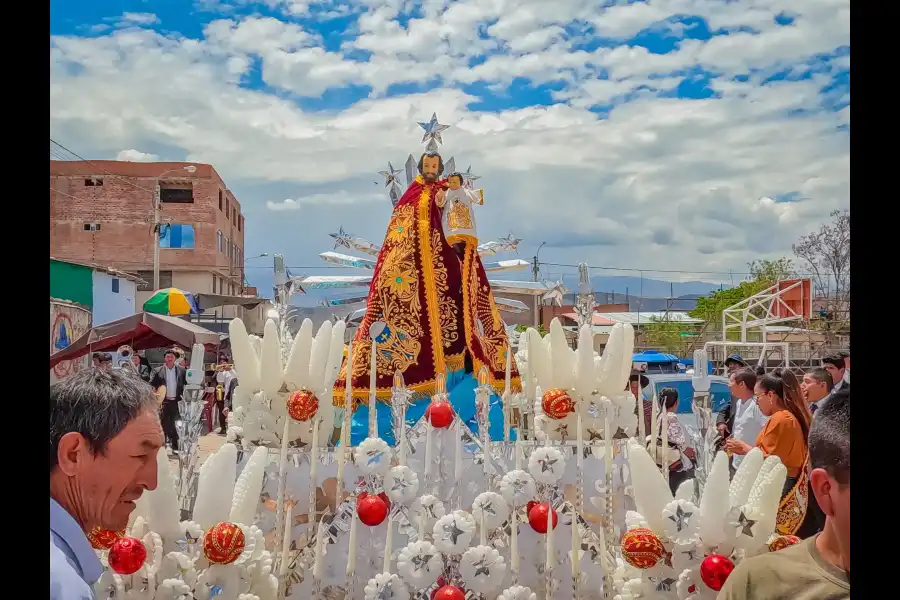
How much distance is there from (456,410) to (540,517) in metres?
2.75

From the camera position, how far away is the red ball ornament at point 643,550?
8.32 feet

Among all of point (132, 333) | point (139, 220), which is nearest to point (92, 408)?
point (132, 333)

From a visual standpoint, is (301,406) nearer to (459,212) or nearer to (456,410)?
(456,410)

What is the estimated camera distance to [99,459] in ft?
5.28

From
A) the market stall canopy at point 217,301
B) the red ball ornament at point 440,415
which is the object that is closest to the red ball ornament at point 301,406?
the red ball ornament at point 440,415

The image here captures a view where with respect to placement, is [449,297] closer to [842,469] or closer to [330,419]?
[330,419]

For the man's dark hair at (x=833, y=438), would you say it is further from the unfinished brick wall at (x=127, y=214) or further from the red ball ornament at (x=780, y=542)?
the unfinished brick wall at (x=127, y=214)

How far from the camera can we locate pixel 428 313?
236 inches

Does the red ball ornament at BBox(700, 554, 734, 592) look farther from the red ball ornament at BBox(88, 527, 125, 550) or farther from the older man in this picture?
the red ball ornament at BBox(88, 527, 125, 550)

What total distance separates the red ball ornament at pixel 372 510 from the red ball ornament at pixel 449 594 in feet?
1.61

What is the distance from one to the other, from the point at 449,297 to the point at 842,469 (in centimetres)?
476

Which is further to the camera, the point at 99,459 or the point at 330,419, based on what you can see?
the point at 330,419

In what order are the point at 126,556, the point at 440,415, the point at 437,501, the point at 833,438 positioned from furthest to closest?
the point at 440,415, the point at 437,501, the point at 126,556, the point at 833,438
